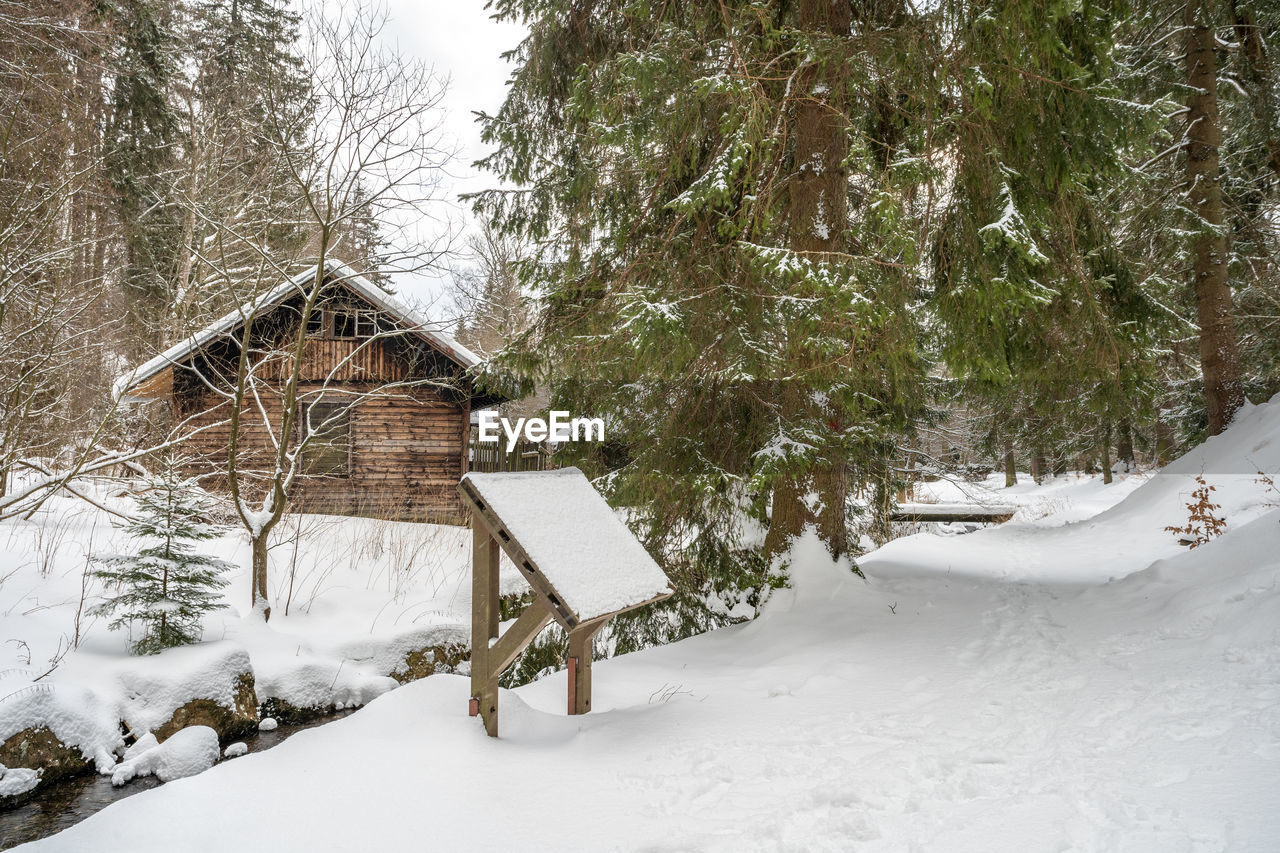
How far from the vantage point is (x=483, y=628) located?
3.89 m

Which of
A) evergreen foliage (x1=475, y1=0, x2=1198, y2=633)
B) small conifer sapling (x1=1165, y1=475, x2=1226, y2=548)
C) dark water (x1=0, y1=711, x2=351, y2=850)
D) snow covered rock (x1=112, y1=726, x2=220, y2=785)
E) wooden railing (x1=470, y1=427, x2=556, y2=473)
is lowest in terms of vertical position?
dark water (x1=0, y1=711, x2=351, y2=850)

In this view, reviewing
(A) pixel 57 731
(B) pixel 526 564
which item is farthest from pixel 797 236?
(A) pixel 57 731

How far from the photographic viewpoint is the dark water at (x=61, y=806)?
3.97 meters

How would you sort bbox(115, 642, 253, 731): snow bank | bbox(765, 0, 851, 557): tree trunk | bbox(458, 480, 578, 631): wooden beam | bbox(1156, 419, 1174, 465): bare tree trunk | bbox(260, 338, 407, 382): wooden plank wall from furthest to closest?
bbox(1156, 419, 1174, 465): bare tree trunk → bbox(260, 338, 407, 382): wooden plank wall → bbox(765, 0, 851, 557): tree trunk → bbox(115, 642, 253, 731): snow bank → bbox(458, 480, 578, 631): wooden beam

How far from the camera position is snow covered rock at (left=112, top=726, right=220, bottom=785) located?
4.61 meters

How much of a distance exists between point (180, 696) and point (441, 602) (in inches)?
118

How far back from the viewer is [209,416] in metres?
14.5

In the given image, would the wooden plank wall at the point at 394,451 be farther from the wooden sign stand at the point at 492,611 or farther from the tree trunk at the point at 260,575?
the wooden sign stand at the point at 492,611

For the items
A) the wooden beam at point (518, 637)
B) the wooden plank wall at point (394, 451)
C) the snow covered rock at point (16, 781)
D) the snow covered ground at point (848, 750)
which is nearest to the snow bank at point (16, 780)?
the snow covered rock at point (16, 781)

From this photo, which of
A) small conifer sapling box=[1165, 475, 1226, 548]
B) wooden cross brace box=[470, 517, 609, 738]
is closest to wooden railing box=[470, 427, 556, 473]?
small conifer sapling box=[1165, 475, 1226, 548]

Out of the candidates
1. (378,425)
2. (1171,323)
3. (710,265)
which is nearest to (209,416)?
(378,425)

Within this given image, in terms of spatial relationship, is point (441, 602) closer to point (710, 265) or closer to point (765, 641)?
point (765, 641)

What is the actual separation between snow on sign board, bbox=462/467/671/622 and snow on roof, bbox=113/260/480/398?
3.78 meters

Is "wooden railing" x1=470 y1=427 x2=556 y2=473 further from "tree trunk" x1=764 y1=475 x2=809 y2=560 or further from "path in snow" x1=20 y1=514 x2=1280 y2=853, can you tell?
"path in snow" x1=20 y1=514 x2=1280 y2=853
